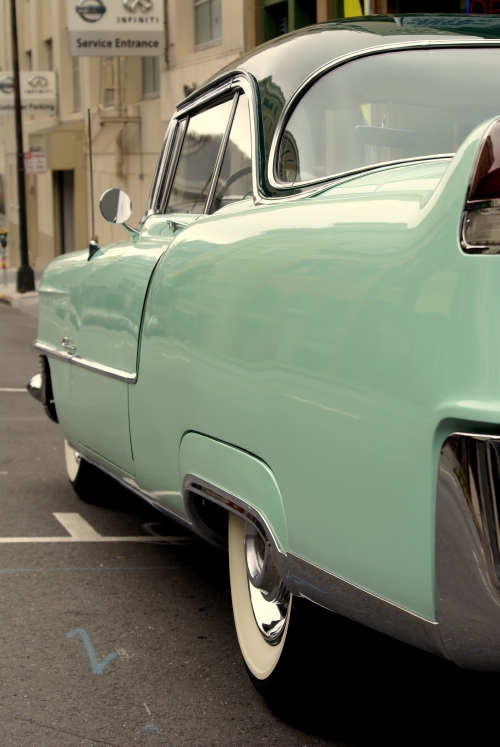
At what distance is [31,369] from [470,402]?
407 inches

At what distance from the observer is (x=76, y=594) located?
4.31m

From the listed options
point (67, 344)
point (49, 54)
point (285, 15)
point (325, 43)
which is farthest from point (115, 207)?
point (49, 54)

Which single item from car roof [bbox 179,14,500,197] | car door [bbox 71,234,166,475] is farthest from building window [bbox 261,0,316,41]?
car roof [bbox 179,14,500,197]

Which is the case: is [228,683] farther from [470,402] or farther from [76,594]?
[470,402]

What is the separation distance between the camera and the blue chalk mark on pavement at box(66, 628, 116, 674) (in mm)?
3516

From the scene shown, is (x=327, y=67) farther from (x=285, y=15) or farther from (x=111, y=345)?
(x=285, y=15)

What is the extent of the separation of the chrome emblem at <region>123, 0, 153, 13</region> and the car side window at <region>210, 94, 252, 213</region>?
19.4 metres

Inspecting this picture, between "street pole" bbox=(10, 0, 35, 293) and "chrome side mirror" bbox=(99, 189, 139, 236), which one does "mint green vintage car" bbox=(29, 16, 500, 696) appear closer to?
"chrome side mirror" bbox=(99, 189, 139, 236)

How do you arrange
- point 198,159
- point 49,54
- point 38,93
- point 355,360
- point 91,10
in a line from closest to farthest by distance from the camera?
1. point 355,360
2. point 198,159
3. point 91,10
4. point 38,93
5. point 49,54

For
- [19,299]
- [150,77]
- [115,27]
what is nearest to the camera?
[115,27]

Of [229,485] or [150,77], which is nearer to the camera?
[229,485]

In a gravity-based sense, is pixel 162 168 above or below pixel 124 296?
above

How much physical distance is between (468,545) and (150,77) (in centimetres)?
2497

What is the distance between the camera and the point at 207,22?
73.6 ft
